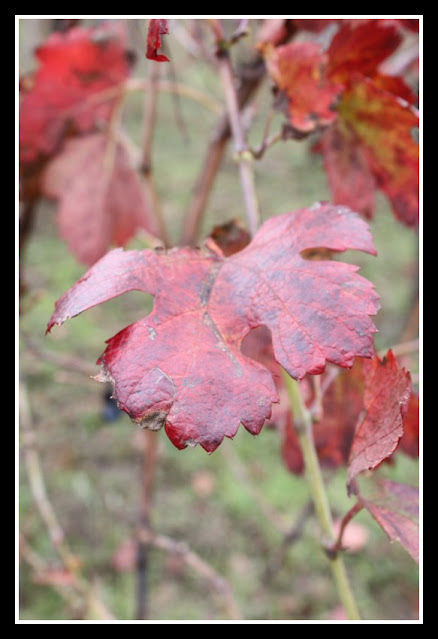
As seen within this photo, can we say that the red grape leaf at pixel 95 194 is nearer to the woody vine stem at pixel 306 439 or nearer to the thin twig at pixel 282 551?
the woody vine stem at pixel 306 439

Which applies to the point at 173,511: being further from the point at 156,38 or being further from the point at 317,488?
the point at 156,38

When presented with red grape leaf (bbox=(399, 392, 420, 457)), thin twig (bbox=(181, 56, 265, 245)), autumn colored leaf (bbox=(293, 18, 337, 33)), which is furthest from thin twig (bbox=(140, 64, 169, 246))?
red grape leaf (bbox=(399, 392, 420, 457))

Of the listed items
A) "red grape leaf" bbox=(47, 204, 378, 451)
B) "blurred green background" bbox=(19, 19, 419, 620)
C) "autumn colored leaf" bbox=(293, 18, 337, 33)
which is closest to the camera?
"red grape leaf" bbox=(47, 204, 378, 451)

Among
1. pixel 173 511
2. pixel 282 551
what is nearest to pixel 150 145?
pixel 282 551

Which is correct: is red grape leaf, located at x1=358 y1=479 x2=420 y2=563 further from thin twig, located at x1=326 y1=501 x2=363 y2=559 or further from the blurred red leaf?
the blurred red leaf

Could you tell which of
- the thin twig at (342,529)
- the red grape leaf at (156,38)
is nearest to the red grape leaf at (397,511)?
the thin twig at (342,529)
